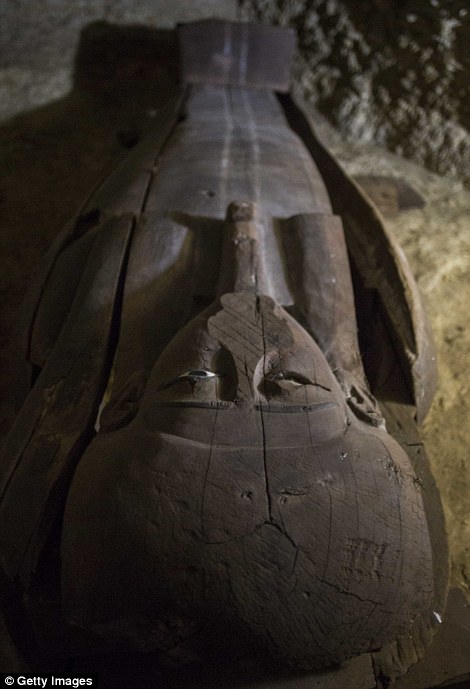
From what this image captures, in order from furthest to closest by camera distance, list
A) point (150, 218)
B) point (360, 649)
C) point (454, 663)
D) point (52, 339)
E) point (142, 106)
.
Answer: point (142, 106), point (150, 218), point (52, 339), point (454, 663), point (360, 649)

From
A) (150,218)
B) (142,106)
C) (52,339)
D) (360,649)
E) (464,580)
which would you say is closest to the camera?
(360,649)

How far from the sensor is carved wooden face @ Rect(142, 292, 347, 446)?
142 cm

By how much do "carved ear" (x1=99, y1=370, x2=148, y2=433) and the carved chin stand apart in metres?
0.26

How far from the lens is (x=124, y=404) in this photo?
1.72 m

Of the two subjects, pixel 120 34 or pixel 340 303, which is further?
pixel 120 34

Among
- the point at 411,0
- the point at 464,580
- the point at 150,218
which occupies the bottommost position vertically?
the point at 464,580

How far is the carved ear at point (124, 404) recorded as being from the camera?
164cm

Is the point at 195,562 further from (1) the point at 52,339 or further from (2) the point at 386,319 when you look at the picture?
(2) the point at 386,319

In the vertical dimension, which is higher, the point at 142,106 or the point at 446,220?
the point at 142,106

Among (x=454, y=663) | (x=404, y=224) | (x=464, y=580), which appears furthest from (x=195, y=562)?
(x=404, y=224)

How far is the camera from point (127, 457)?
138 centimetres

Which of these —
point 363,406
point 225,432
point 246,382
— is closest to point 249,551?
point 225,432

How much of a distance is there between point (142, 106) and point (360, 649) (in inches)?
164

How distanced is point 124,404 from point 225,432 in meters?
0.45
